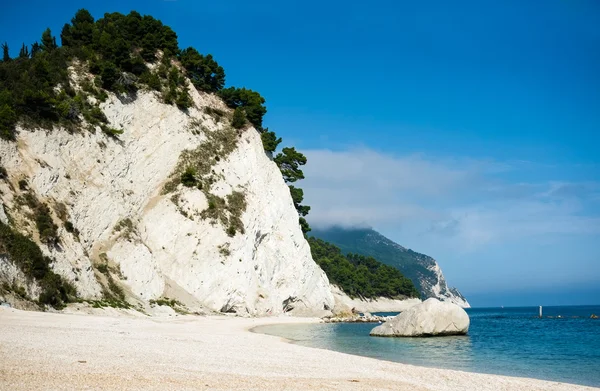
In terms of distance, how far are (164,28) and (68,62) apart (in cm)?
1636

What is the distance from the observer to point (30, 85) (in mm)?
39781

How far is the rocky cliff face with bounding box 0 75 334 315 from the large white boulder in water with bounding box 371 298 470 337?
1867 centimetres

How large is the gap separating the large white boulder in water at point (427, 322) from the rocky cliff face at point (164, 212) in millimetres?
18670

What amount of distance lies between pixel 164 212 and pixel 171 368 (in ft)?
122

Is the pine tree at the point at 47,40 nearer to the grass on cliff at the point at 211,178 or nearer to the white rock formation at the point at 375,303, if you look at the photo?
the grass on cliff at the point at 211,178

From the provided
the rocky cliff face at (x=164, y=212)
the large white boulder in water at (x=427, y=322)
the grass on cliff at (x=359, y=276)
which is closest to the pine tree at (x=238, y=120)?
the rocky cliff face at (x=164, y=212)

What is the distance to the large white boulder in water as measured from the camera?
108ft

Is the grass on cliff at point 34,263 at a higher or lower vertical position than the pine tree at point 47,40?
lower

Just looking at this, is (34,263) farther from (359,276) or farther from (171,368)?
(359,276)

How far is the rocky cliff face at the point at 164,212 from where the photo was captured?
35.2m

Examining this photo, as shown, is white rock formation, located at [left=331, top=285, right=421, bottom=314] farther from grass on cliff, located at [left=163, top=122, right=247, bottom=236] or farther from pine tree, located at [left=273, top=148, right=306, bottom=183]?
grass on cliff, located at [left=163, top=122, right=247, bottom=236]

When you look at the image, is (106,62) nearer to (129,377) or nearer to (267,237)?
(267,237)

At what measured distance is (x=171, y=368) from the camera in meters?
11.5

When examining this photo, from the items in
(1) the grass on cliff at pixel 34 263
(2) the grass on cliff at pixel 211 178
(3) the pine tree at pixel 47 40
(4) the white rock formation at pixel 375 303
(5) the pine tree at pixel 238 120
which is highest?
(3) the pine tree at pixel 47 40
